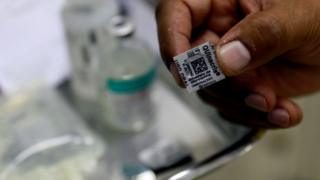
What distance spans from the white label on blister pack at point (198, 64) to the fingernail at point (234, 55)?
0.03ft

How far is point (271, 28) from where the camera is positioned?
1.68 ft

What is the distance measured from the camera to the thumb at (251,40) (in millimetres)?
510

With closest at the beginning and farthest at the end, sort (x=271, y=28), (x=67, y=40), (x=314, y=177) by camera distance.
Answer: (x=271, y=28)
(x=67, y=40)
(x=314, y=177)

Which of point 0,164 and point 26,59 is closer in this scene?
point 0,164

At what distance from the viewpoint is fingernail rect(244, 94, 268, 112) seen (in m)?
0.64

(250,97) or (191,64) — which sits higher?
(191,64)

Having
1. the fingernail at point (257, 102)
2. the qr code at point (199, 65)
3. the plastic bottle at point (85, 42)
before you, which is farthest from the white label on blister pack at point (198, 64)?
the plastic bottle at point (85, 42)

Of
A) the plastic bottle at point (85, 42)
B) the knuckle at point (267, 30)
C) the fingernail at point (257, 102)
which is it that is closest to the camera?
the knuckle at point (267, 30)

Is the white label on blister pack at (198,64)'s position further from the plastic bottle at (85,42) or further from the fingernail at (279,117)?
the plastic bottle at (85,42)

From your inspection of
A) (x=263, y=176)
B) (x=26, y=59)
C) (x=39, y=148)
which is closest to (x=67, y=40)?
(x=26, y=59)

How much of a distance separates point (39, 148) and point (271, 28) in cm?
36

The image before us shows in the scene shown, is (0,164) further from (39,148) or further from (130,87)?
(130,87)

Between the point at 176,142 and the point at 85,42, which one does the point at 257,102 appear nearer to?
the point at 176,142

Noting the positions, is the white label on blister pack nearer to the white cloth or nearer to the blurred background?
the blurred background
